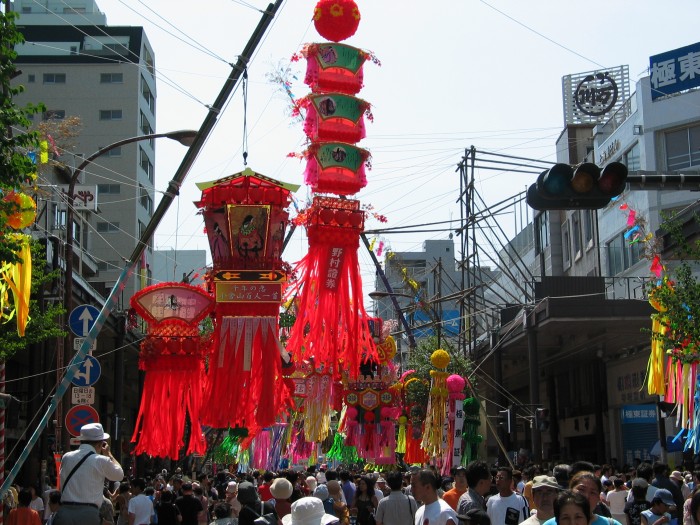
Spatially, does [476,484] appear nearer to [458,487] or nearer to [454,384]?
[458,487]

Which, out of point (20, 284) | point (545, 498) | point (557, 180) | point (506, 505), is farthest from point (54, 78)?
Answer: point (545, 498)

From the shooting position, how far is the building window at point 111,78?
63.3 meters

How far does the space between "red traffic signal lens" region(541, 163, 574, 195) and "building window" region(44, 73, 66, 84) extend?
183 feet

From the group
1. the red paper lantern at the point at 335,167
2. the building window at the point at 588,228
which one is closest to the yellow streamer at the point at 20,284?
the red paper lantern at the point at 335,167

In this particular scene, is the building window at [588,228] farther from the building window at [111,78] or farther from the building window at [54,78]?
the building window at [54,78]

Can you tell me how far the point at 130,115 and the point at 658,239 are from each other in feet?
139

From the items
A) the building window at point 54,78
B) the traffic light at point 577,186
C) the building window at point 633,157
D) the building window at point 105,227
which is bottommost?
the traffic light at point 577,186

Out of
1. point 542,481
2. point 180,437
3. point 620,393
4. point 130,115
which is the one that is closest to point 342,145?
point 180,437

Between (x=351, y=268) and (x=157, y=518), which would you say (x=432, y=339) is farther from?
(x=157, y=518)

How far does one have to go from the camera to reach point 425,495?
32.1 feet

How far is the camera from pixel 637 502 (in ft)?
47.3

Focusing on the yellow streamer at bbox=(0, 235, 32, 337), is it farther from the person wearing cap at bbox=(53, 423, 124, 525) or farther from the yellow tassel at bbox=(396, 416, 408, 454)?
the yellow tassel at bbox=(396, 416, 408, 454)

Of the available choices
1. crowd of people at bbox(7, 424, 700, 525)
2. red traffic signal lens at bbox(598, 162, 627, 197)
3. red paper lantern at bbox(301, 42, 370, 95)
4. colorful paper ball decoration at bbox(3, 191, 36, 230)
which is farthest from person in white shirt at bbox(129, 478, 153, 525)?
red paper lantern at bbox(301, 42, 370, 95)

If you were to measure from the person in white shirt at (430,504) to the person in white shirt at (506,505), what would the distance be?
→ 0.75 m
